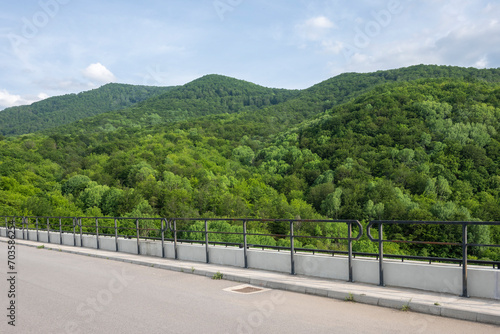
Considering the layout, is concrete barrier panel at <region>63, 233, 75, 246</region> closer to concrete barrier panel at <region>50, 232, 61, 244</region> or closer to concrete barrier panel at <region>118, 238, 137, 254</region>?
concrete barrier panel at <region>50, 232, 61, 244</region>

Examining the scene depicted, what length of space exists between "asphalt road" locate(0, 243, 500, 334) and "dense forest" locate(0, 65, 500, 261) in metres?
51.3

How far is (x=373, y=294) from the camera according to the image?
682 centimetres

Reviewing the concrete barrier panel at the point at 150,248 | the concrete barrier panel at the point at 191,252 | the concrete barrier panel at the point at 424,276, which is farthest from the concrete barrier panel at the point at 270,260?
the concrete barrier panel at the point at 150,248

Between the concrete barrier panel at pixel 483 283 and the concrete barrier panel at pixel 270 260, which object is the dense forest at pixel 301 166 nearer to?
the concrete barrier panel at pixel 270 260

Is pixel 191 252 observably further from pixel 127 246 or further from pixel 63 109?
pixel 63 109

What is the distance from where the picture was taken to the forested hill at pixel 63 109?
157 m

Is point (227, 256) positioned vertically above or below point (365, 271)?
below

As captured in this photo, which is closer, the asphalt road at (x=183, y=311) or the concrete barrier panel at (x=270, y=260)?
the asphalt road at (x=183, y=311)

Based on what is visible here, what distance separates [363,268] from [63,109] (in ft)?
608

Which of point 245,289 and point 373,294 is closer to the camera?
point 373,294

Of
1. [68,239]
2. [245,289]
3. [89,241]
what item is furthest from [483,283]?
[68,239]

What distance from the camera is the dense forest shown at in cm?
7938

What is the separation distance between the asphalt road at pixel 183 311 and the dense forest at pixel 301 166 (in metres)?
51.3

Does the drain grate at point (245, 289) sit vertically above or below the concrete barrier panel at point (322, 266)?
below
